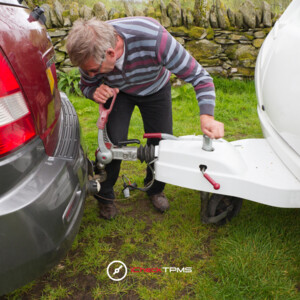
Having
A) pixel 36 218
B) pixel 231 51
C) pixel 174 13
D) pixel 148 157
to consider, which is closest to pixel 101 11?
pixel 174 13

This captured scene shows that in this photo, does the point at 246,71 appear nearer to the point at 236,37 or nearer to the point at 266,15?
the point at 236,37

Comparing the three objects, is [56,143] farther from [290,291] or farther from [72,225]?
[290,291]

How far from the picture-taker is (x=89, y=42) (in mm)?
1752

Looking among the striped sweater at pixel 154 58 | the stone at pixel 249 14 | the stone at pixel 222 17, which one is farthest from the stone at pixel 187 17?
the striped sweater at pixel 154 58

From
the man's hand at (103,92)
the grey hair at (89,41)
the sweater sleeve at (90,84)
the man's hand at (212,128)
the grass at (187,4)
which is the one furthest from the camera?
the grass at (187,4)

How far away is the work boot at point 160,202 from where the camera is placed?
2679 mm

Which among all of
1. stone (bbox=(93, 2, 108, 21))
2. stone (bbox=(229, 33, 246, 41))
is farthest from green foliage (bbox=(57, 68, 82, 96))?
stone (bbox=(229, 33, 246, 41))

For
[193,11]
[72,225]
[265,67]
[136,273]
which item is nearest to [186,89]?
[193,11]

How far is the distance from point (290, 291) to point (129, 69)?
1739 mm

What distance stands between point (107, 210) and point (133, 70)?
46.6 inches

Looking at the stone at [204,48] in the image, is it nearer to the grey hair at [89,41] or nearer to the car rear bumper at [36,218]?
the grey hair at [89,41]

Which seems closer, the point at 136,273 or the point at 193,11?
the point at 136,273

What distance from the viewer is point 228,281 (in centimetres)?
199

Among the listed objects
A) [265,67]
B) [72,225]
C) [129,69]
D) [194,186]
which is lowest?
[194,186]
